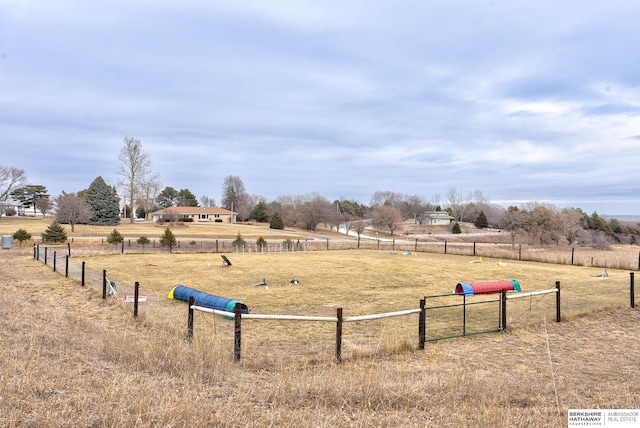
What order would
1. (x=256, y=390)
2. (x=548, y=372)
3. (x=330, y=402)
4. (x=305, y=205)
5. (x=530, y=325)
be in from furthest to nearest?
(x=305, y=205), (x=530, y=325), (x=548, y=372), (x=256, y=390), (x=330, y=402)

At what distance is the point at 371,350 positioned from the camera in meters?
8.93

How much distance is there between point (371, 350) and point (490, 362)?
7.71 feet

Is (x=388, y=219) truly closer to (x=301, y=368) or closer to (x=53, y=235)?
(x=53, y=235)

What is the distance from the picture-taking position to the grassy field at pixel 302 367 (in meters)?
4.64

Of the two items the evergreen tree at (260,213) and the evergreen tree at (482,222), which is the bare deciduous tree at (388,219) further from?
the evergreen tree at (482,222)

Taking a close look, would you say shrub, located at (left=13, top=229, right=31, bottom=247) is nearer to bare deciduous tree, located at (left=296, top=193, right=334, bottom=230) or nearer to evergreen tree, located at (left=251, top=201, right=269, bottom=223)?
bare deciduous tree, located at (left=296, top=193, right=334, bottom=230)

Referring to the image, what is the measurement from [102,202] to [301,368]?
73.8m

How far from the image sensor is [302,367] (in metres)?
7.75

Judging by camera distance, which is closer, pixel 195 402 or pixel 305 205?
pixel 195 402

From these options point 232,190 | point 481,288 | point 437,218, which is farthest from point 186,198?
point 481,288

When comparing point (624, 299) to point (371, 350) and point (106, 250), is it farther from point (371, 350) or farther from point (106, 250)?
point (106, 250)

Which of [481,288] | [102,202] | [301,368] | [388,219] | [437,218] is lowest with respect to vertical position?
[301,368]

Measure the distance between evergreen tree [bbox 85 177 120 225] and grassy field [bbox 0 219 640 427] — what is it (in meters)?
59.8

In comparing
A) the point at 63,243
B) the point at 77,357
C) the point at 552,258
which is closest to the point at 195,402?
the point at 77,357
